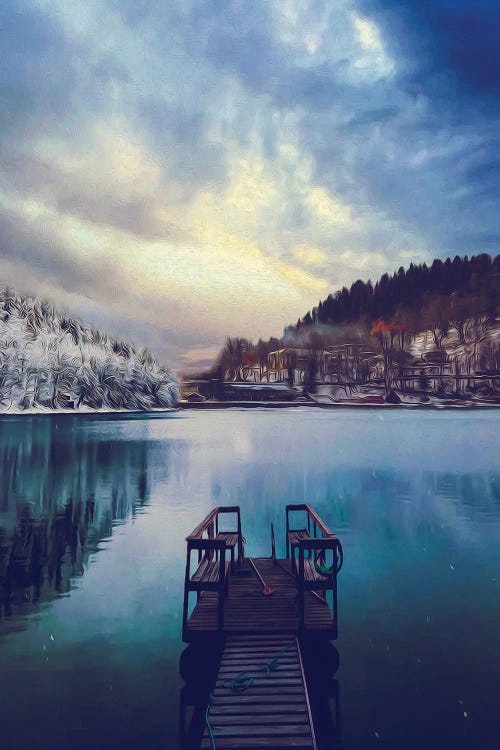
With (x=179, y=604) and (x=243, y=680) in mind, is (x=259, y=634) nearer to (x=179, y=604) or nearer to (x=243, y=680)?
(x=243, y=680)

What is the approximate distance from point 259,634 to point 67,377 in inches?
4936

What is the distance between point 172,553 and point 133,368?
418 feet

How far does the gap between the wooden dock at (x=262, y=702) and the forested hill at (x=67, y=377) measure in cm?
12009

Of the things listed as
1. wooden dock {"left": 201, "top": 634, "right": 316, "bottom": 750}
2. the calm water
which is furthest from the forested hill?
wooden dock {"left": 201, "top": 634, "right": 316, "bottom": 750}

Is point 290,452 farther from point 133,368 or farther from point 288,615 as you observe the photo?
point 133,368

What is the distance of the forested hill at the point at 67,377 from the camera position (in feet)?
394

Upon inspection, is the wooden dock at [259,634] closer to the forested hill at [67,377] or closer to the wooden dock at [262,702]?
the wooden dock at [262,702]

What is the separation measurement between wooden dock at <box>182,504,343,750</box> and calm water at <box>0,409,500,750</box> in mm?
1071

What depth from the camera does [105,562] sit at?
1864 cm

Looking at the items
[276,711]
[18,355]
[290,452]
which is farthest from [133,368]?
[276,711]

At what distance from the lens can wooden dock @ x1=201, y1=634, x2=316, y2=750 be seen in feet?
23.6

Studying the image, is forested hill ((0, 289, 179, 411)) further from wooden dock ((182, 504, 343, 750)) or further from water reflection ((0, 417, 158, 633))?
wooden dock ((182, 504, 343, 750))

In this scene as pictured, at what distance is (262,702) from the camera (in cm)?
798

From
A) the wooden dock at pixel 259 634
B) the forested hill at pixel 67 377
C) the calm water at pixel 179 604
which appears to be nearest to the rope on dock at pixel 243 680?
the wooden dock at pixel 259 634
